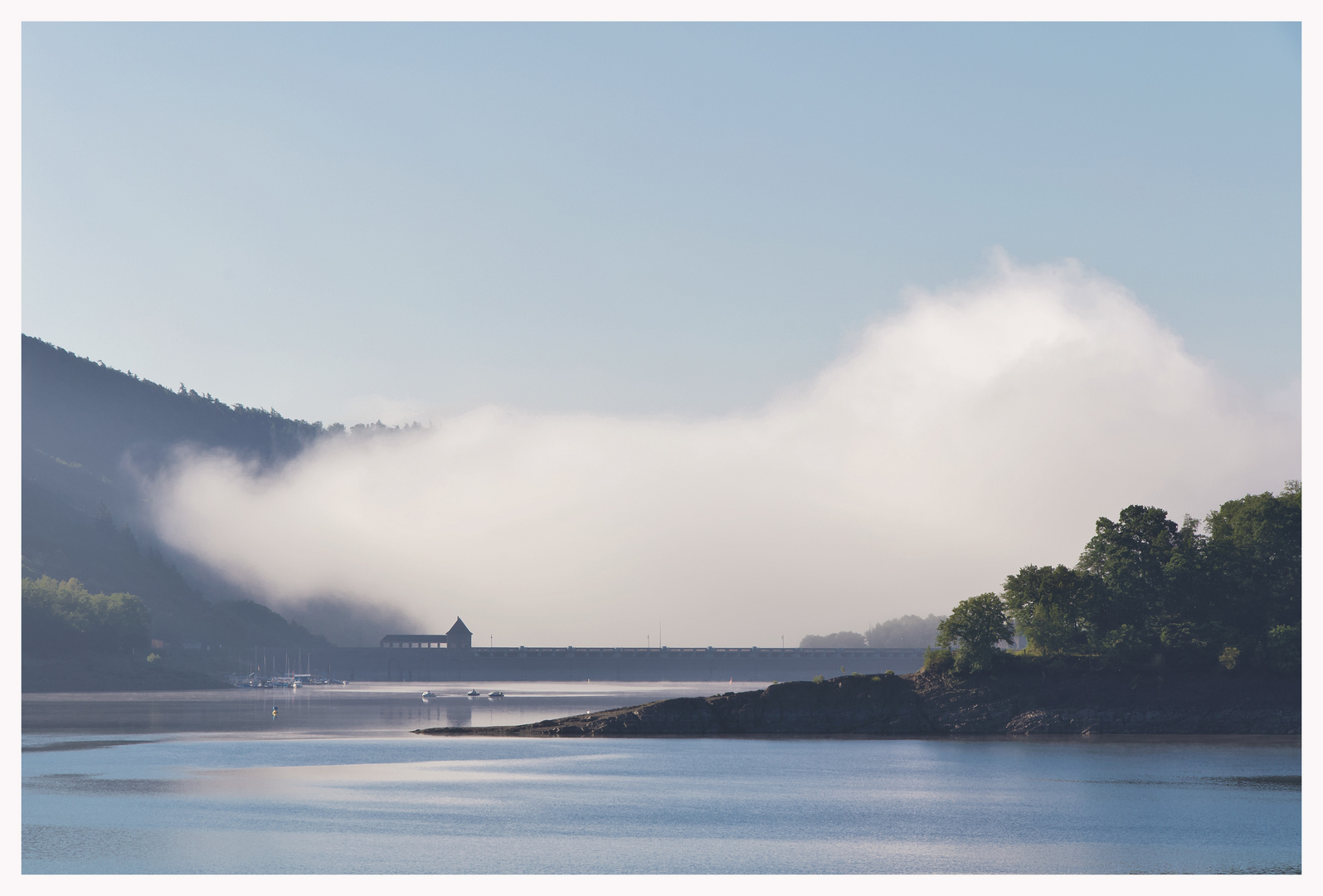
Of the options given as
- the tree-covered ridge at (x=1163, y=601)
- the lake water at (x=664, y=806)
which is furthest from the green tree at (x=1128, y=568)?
the lake water at (x=664, y=806)

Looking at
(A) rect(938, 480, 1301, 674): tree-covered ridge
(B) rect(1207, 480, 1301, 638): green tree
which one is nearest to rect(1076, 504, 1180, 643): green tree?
(A) rect(938, 480, 1301, 674): tree-covered ridge

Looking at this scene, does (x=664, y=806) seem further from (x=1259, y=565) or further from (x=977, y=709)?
(x=1259, y=565)

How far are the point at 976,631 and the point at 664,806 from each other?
245ft

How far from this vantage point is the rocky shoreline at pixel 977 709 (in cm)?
13712

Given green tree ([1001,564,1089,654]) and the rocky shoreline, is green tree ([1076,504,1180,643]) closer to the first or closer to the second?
green tree ([1001,564,1089,654])

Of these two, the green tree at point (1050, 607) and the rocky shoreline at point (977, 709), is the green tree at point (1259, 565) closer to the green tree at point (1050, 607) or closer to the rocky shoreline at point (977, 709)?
the rocky shoreline at point (977, 709)

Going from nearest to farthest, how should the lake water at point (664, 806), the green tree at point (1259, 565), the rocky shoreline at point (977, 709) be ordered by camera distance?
the lake water at point (664, 806) → the rocky shoreline at point (977, 709) → the green tree at point (1259, 565)

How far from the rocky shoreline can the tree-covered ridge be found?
2.87 metres

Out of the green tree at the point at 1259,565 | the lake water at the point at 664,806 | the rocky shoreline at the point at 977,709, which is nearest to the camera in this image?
the lake water at the point at 664,806

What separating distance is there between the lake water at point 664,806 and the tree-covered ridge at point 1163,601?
13402 millimetres

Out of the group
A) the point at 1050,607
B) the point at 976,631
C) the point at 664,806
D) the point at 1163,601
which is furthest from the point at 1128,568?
the point at 664,806

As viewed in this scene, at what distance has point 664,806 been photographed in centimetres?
7975

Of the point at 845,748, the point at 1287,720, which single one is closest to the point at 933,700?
the point at 845,748

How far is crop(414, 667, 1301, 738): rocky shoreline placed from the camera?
13712 centimetres
